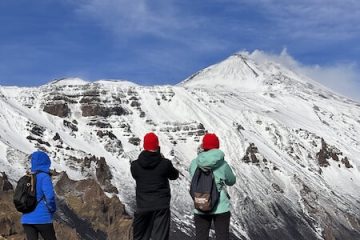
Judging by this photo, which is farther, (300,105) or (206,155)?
(300,105)

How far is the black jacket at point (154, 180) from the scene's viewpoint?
14.2 metres

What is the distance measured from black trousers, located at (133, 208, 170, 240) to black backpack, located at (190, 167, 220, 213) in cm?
80

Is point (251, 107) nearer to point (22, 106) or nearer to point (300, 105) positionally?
point (300, 105)

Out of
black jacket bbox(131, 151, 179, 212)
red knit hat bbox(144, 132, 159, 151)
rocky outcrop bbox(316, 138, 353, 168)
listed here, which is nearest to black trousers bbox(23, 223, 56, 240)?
black jacket bbox(131, 151, 179, 212)

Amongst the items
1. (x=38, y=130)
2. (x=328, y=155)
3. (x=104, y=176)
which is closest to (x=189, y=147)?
(x=104, y=176)

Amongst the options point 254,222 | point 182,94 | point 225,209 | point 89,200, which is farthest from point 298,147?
point 225,209

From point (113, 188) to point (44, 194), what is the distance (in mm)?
92161

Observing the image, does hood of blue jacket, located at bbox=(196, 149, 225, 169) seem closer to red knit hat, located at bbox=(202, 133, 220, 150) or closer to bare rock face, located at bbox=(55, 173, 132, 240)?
red knit hat, located at bbox=(202, 133, 220, 150)

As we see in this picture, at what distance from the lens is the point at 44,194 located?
1420cm

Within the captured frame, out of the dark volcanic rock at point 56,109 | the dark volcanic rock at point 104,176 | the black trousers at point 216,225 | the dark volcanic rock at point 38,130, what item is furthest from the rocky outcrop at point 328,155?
the black trousers at point 216,225

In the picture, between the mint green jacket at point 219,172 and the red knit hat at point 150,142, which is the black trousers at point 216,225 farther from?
the red knit hat at point 150,142

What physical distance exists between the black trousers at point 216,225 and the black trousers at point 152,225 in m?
0.66

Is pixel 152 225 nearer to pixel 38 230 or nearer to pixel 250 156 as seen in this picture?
pixel 38 230

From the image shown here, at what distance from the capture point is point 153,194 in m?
14.3
